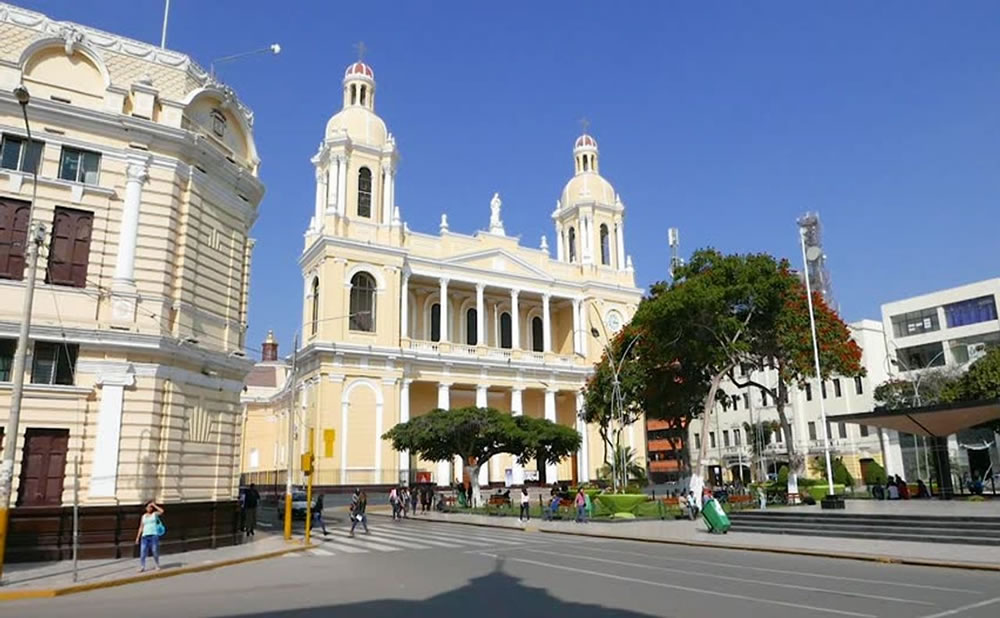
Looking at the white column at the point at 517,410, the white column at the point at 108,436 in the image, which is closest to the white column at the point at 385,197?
the white column at the point at 517,410

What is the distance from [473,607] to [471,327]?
50.7m

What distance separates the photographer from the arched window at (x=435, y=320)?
194 ft

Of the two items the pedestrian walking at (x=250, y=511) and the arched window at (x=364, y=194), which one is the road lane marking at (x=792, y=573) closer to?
the pedestrian walking at (x=250, y=511)

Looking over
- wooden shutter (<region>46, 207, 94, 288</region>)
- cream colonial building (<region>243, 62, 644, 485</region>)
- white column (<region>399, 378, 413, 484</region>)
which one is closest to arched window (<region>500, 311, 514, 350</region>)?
cream colonial building (<region>243, 62, 644, 485</region>)

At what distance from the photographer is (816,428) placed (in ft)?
208

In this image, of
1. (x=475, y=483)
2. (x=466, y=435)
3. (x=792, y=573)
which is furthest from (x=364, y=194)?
(x=792, y=573)

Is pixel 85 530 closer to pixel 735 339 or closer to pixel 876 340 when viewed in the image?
pixel 735 339

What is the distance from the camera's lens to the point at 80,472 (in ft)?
58.5

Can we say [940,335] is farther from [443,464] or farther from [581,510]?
[581,510]

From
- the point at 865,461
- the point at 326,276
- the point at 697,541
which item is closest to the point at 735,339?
the point at 697,541

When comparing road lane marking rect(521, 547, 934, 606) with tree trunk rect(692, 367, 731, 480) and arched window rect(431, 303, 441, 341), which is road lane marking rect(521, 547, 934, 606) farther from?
arched window rect(431, 303, 441, 341)

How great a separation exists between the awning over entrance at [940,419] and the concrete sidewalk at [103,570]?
22234 mm

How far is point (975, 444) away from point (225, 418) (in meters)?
43.3

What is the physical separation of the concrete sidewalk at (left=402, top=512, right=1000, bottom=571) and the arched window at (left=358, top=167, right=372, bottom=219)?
29224 millimetres
